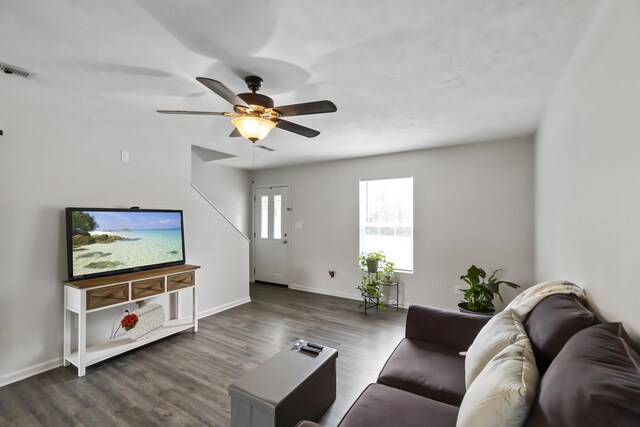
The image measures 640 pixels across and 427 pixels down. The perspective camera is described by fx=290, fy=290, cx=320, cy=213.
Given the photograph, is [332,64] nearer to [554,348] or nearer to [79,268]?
[554,348]

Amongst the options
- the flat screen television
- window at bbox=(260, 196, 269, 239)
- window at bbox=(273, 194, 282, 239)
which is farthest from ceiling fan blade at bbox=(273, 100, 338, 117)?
window at bbox=(260, 196, 269, 239)

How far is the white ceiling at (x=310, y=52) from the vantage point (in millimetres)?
1445

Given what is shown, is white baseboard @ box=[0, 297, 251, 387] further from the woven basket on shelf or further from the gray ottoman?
the gray ottoman

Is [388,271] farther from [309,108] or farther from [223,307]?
[309,108]

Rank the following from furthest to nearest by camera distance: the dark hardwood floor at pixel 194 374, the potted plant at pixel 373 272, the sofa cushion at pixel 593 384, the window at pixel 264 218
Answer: the window at pixel 264 218, the potted plant at pixel 373 272, the dark hardwood floor at pixel 194 374, the sofa cushion at pixel 593 384

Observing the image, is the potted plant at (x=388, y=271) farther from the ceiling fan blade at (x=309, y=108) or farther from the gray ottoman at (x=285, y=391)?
the ceiling fan blade at (x=309, y=108)

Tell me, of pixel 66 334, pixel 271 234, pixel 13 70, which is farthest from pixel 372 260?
pixel 13 70

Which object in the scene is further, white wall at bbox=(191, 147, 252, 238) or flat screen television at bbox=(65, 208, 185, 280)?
white wall at bbox=(191, 147, 252, 238)

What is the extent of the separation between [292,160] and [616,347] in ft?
15.2

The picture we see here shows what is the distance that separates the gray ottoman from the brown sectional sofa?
39cm

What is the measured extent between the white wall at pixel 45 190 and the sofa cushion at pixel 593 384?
11.5ft

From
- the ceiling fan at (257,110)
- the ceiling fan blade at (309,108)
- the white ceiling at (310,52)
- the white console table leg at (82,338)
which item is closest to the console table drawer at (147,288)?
the white console table leg at (82,338)

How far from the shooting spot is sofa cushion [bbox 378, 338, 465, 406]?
1.58 meters

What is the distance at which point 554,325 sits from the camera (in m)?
1.30
